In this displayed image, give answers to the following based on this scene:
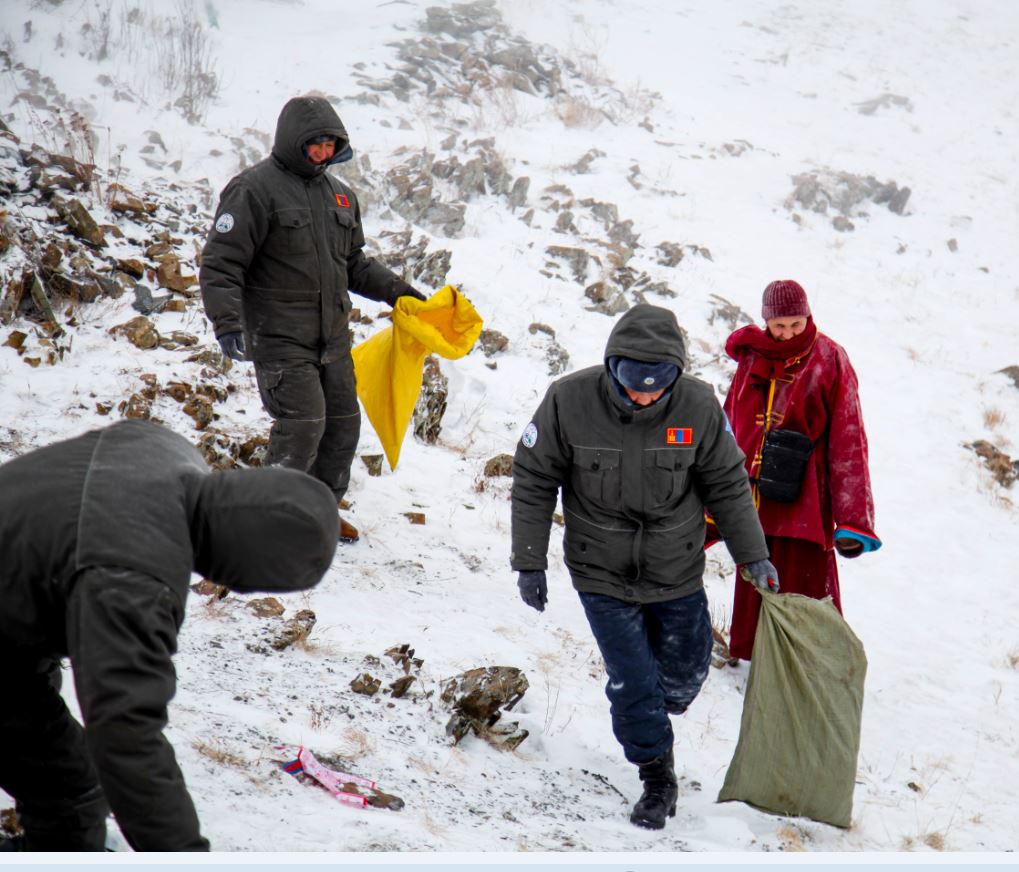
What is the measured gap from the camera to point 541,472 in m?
3.22

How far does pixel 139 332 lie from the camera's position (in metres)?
6.10

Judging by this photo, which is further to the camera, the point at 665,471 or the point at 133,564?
the point at 665,471

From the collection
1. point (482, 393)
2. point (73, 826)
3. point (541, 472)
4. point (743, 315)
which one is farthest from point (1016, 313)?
point (73, 826)

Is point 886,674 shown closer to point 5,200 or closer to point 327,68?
point 5,200

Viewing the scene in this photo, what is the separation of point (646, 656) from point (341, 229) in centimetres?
250

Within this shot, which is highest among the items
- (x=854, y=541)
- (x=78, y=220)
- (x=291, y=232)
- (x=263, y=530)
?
(x=291, y=232)

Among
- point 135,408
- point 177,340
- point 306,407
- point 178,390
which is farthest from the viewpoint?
point 177,340

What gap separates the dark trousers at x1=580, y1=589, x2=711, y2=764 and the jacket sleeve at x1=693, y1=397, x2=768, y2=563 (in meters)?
0.24

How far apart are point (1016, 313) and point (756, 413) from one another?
29.5ft

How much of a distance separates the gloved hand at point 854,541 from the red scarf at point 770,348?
0.73 m

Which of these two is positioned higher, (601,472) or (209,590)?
(601,472)

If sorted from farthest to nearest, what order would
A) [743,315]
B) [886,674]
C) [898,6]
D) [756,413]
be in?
[898,6] → [743,315] → [886,674] → [756,413]

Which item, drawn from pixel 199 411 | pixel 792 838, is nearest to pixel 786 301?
pixel 792 838

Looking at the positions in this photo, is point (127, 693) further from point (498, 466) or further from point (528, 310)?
point (528, 310)
